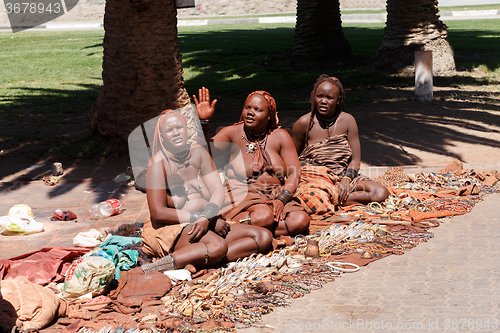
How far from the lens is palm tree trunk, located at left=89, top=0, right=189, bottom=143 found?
7.22 metres

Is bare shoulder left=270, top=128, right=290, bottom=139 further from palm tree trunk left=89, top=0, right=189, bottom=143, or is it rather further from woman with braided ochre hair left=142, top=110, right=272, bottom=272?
palm tree trunk left=89, top=0, right=189, bottom=143

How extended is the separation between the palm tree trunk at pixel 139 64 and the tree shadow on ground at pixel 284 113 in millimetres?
662

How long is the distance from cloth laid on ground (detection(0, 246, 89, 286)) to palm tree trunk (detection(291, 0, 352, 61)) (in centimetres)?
1123

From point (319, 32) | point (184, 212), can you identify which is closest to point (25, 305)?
point (184, 212)

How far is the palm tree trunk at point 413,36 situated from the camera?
12188 mm

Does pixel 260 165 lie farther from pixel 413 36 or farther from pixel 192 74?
pixel 192 74

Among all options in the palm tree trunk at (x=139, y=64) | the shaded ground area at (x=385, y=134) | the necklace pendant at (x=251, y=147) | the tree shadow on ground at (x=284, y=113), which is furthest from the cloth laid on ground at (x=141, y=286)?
the palm tree trunk at (x=139, y=64)

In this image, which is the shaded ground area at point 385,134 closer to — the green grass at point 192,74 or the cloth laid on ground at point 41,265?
the green grass at point 192,74

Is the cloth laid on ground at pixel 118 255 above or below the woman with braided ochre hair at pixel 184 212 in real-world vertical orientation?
below

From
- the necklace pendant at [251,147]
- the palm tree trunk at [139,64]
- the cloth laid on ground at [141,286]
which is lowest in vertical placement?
the cloth laid on ground at [141,286]

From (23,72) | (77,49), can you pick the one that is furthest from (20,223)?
(77,49)

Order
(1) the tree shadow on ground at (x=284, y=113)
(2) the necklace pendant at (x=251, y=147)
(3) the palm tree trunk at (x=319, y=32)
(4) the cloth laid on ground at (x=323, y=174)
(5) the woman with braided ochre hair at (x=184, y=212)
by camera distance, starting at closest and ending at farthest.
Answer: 1. (5) the woman with braided ochre hair at (x=184, y=212)
2. (2) the necklace pendant at (x=251, y=147)
3. (4) the cloth laid on ground at (x=323, y=174)
4. (1) the tree shadow on ground at (x=284, y=113)
5. (3) the palm tree trunk at (x=319, y=32)

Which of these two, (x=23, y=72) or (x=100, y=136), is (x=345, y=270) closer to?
(x=100, y=136)

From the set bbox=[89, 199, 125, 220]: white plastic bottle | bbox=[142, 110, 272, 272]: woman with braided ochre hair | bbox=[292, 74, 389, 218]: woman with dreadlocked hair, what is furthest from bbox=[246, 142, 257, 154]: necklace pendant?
bbox=[89, 199, 125, 220]: white plastic bottle
